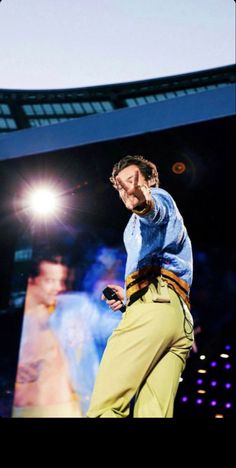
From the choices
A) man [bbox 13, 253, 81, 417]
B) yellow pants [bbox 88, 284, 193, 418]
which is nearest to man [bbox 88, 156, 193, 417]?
yellow pants [bbox 88, 284, 193, 418]

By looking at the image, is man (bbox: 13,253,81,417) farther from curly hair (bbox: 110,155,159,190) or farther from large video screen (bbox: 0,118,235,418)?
curly hair (bbox: 110,155,159,190)

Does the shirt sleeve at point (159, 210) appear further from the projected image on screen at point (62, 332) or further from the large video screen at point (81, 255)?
the projected image on screen at point (62, 332)

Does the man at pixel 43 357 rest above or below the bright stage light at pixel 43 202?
below

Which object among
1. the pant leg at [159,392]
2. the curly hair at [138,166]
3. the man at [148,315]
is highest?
the curly hair at [138,166]

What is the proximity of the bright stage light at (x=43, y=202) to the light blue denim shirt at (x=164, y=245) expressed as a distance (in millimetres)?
2631

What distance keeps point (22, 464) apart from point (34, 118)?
13442mm

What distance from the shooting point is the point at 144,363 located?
1883mm

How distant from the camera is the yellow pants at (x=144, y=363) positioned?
1.85 meters

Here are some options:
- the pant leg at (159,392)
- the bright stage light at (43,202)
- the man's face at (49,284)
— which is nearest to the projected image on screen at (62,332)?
the man's face at (49,284)

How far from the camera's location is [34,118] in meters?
13.7

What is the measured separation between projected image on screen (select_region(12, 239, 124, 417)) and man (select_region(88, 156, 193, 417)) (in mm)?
2168

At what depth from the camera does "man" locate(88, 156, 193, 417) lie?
1849 mm

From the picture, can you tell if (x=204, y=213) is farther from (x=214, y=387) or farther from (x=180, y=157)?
(x=214, y=387)

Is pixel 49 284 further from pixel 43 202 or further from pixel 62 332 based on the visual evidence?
pixel 43 202
